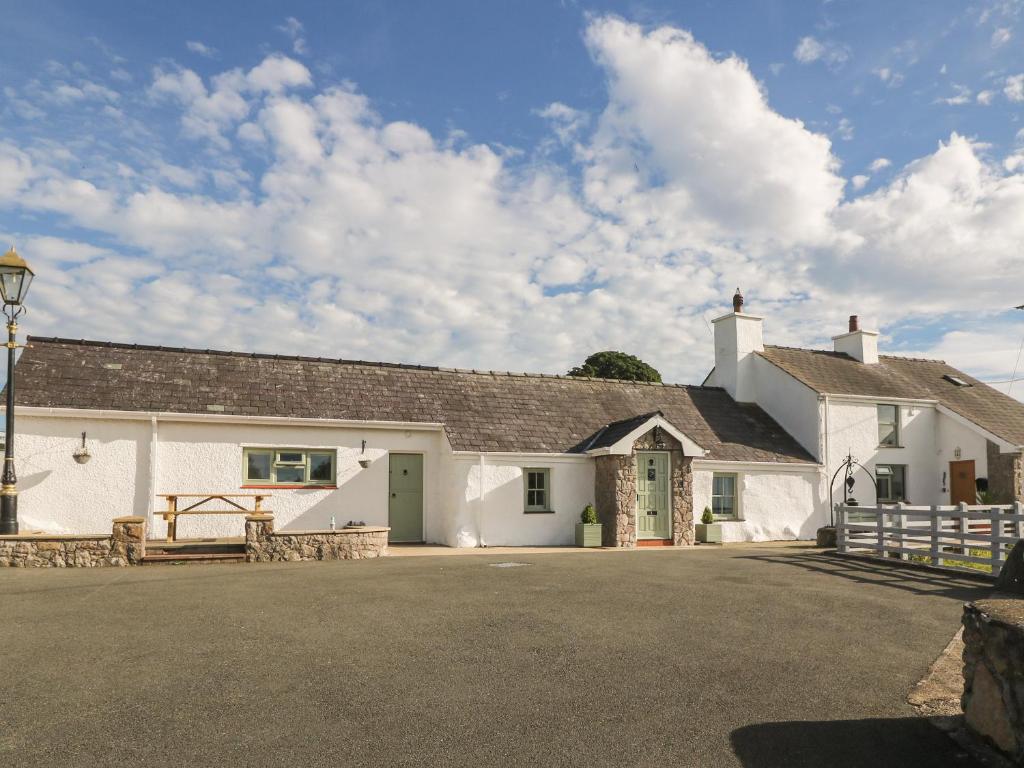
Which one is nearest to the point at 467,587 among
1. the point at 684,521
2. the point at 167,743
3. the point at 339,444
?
the point at 167,743

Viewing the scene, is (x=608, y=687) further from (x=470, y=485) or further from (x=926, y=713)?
(x=470, y=485)

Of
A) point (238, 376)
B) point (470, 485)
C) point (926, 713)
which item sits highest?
point (238, 376)

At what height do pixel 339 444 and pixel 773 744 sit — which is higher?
pixel 339 444

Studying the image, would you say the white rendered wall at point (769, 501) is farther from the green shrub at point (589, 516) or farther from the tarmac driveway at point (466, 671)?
the tarmac driveway at point (466, 671)

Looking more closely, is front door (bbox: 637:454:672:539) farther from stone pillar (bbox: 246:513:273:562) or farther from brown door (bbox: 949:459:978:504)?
brown door (bbox: 949:459:978:504)

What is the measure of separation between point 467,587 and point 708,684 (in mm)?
5515

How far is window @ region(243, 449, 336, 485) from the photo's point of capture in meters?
18.2

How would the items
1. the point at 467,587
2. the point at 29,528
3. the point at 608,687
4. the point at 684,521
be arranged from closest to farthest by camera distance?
the point at 608,687 → the point at 467,587 → the point at 29,528 → the point at 684,521

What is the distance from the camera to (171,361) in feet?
63.4

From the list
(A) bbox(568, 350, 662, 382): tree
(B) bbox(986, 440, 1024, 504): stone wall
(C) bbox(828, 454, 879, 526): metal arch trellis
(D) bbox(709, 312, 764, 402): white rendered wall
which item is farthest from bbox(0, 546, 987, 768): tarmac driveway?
(A) bbox(568, 350, 662, 382): tree

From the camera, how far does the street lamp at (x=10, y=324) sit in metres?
13.3

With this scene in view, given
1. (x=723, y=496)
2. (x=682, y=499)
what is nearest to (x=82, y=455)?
(x=682, y=499)

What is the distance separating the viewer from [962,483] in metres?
25.0

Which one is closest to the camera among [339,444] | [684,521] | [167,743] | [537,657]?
[167,743]
